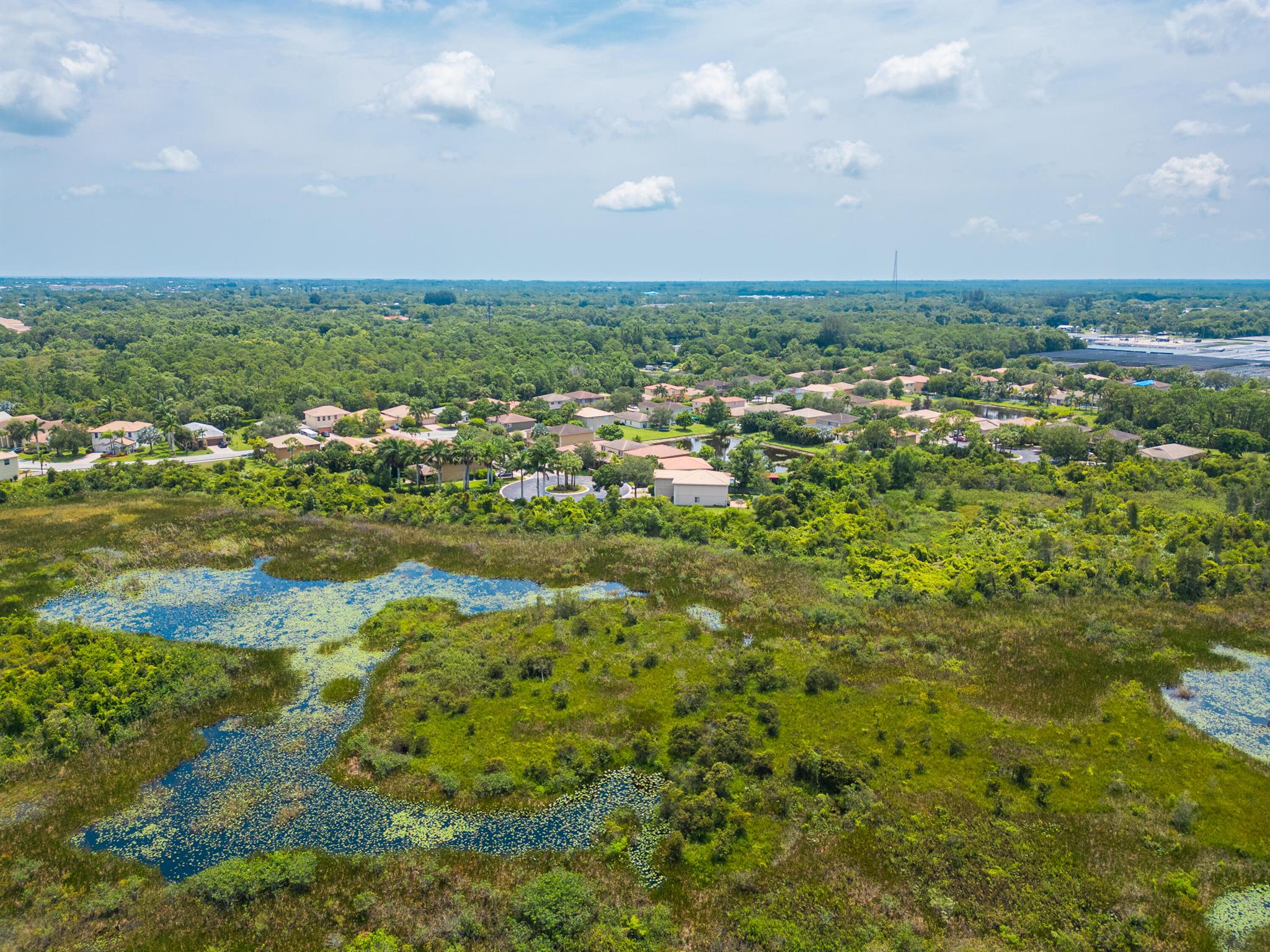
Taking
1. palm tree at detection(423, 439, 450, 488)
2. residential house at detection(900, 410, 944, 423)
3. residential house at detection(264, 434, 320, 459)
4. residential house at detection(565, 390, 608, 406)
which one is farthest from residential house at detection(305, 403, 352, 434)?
residential house at detection(900, 410, 944, 423)

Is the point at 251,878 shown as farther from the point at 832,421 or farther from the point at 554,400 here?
the point at 554,400

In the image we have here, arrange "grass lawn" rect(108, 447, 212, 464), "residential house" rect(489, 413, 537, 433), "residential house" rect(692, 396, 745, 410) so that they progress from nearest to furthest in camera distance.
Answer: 1. "grass lawn" rect(108, 447, 212, 464)
2. "residential house" rect(489, 413, 537, 433)
3. "residential house" rect(692, 396, 745, 410)

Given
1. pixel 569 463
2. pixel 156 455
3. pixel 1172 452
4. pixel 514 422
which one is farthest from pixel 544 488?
pixel 1172 452

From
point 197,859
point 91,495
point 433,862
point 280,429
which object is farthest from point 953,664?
point 280,429

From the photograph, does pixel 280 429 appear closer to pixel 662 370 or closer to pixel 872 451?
pixel 872 451

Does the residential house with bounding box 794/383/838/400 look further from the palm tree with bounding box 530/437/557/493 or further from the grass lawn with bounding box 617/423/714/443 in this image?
the palm tree with bounding box 530/437/557/493

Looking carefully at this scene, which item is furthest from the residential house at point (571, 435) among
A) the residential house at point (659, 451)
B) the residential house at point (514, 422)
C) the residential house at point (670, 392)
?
the residential house at point (670, 392)

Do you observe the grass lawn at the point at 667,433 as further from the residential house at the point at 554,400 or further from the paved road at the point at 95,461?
the paved road at the point at 95,461
